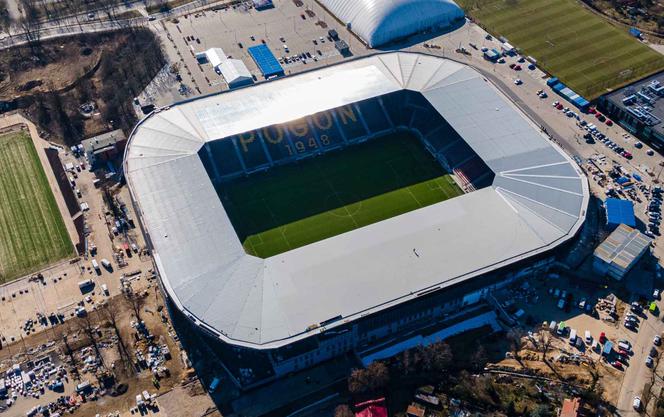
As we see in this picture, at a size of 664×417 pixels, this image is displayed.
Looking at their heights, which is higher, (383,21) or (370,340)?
(383,21)

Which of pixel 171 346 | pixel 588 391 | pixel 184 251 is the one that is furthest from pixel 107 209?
pixel 588 391

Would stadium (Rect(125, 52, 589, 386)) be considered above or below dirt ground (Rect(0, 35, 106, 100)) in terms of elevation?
below

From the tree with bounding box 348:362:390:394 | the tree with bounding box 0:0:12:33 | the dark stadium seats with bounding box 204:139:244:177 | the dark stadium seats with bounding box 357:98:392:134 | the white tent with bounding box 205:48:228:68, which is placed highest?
the tree with bounding box 0:0:12:33

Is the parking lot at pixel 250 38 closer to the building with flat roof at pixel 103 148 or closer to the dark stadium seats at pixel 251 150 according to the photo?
the building with flat roof at pixel 103 148

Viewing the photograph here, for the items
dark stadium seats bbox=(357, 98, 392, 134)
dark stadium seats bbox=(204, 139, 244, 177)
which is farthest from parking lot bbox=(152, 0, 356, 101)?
dark stadium seats bbox=(204, 139, 244, 177)

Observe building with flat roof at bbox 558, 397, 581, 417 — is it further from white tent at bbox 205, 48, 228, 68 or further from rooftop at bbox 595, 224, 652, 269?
white tent at bbox 205, 48, 228, 68

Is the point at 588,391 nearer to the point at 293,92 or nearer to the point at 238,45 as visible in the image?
the point at 293,92

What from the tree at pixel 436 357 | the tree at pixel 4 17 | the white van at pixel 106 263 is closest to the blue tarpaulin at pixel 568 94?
the tree at pixel 436 357

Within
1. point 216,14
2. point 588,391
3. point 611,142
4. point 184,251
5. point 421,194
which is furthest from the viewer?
point 216,14
